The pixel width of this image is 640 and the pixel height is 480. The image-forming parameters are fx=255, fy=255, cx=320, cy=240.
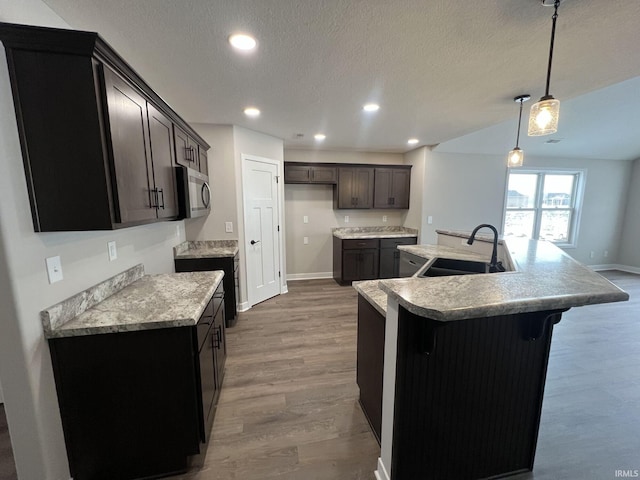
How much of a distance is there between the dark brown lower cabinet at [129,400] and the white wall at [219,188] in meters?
2.12

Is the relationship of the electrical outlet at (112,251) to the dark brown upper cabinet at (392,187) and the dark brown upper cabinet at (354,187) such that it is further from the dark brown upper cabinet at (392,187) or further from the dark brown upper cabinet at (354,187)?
the dark brown upper cabinet at (392,187)

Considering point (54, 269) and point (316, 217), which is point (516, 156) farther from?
point (54, 269)

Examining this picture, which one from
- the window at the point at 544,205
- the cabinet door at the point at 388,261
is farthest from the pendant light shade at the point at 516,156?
the window at the point at 544,205

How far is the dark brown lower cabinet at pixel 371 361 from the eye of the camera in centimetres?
151

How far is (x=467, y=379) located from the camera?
4.11ft

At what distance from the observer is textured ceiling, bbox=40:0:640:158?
1288mm

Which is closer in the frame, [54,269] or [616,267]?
[54,269]

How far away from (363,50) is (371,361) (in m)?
1.99

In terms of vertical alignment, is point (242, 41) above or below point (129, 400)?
above

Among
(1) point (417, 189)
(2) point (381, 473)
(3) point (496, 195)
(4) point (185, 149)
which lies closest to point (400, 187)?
(1) point (417, 189)

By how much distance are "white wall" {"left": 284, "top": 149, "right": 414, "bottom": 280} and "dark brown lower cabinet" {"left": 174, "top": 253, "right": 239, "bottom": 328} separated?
1889 mm

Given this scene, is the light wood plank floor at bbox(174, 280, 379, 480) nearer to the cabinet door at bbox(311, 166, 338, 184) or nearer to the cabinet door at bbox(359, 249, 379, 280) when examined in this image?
the cabinet door at bbox(359, 249, 379, 280)

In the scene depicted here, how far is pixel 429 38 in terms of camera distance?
1.50 metres

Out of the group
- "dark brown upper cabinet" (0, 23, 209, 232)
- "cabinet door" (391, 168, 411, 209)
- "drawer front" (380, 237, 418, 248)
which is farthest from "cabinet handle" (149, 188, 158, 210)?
"cabinet door" (391, 168, 411, 209)
